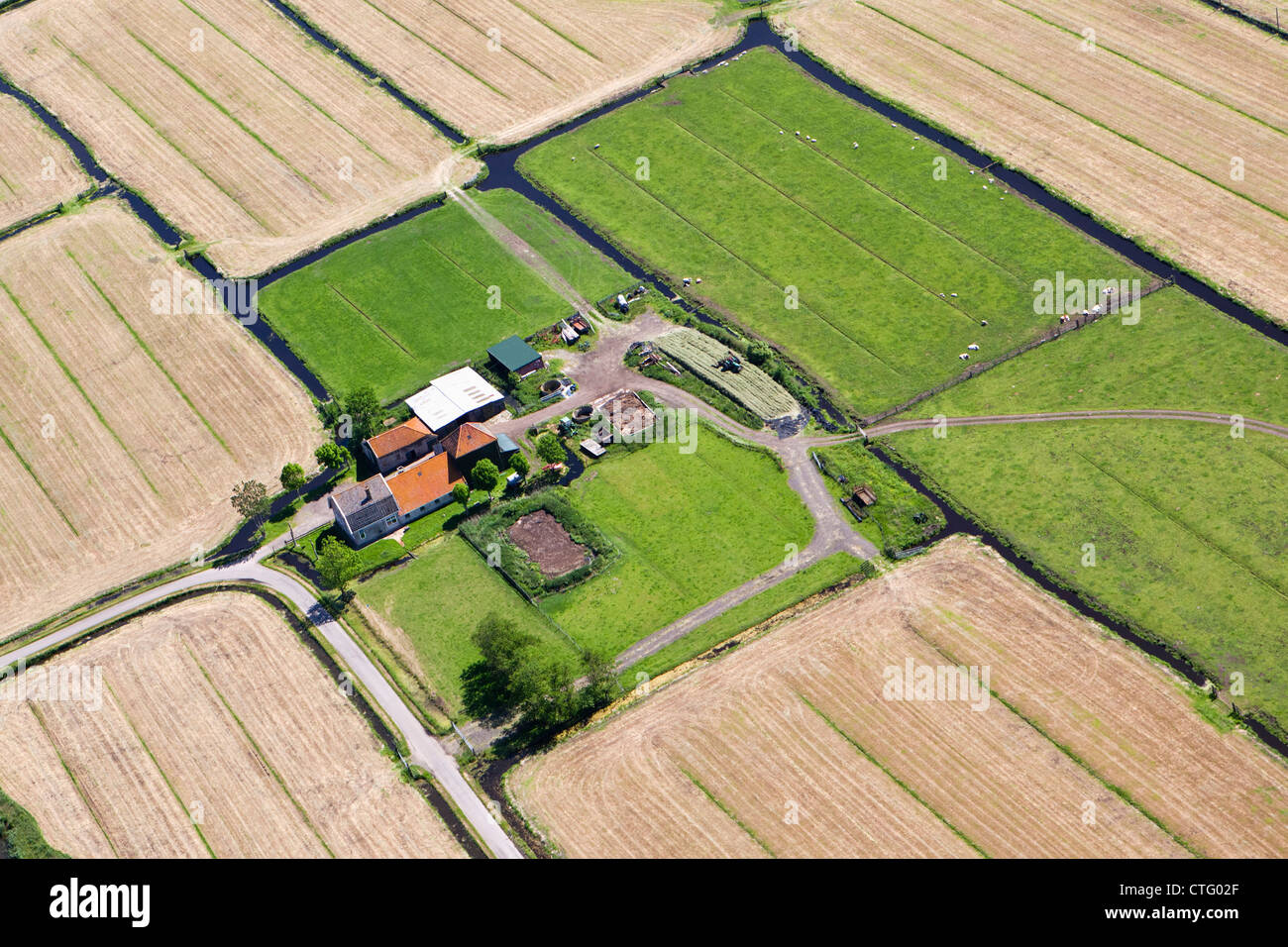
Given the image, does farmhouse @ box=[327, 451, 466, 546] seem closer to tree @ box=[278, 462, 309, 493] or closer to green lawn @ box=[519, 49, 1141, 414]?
tree @ box=[278, 462, 309, 493]

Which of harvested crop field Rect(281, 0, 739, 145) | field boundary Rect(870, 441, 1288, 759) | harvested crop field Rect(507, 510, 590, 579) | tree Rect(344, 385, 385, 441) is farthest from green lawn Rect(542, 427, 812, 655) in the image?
harvested crop field Rect(281, 0, 739, 145)

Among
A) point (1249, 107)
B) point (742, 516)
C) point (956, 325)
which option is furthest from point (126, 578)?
point (1249, 107)

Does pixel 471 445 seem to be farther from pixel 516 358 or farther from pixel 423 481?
pixel 516 358

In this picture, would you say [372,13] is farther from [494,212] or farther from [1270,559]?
[1270,559]

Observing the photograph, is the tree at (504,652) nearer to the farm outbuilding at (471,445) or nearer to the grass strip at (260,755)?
the grass strip at (260,755)

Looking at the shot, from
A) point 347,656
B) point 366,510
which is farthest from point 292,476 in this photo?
point 347,656
